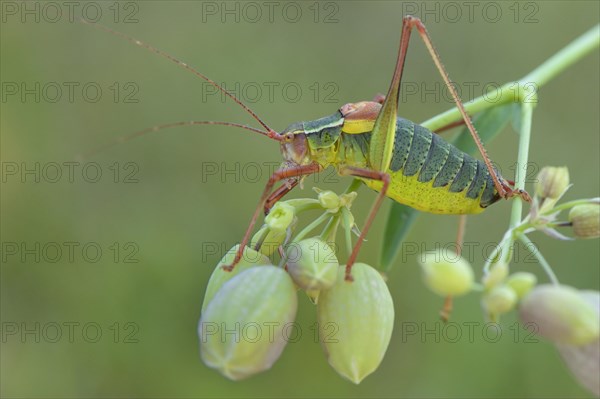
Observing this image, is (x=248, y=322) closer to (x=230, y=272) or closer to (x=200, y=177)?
(x=230, y=272)

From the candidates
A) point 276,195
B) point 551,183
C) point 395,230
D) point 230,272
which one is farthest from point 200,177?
point 551,183

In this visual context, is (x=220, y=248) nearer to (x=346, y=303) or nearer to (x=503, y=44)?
(x=346, y=303)

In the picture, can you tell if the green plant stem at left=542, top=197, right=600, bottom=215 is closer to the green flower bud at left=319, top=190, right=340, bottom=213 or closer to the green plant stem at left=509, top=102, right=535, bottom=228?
the green plant stem at left=509, top=102, right=535, bottom=228

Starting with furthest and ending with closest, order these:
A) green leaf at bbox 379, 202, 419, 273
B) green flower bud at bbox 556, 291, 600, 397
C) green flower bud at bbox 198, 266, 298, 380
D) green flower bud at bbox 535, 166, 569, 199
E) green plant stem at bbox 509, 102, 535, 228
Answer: green leaf at bbox 379, 202, 419, 273 → green plant stem at bbox 509, 102, 535, 228 → green flower bud at bbox 535, 166, 569, 199 → green flower bud at bbox 198, 266, 298, 380 → green flower bud at bbox 556, 291, 600, 397

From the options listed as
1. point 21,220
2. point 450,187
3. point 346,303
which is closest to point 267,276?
point 346,303

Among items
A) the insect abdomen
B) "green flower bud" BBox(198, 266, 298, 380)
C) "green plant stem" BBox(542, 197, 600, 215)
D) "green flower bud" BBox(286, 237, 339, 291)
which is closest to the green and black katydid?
the insect abdomen

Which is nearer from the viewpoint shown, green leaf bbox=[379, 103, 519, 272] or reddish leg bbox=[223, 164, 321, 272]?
reddish leg bbox=[223, 164, 321, 272]

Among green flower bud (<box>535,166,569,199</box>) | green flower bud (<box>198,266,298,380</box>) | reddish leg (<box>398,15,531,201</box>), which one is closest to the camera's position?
green flower bud (<box>198,266,298,380</box>)
